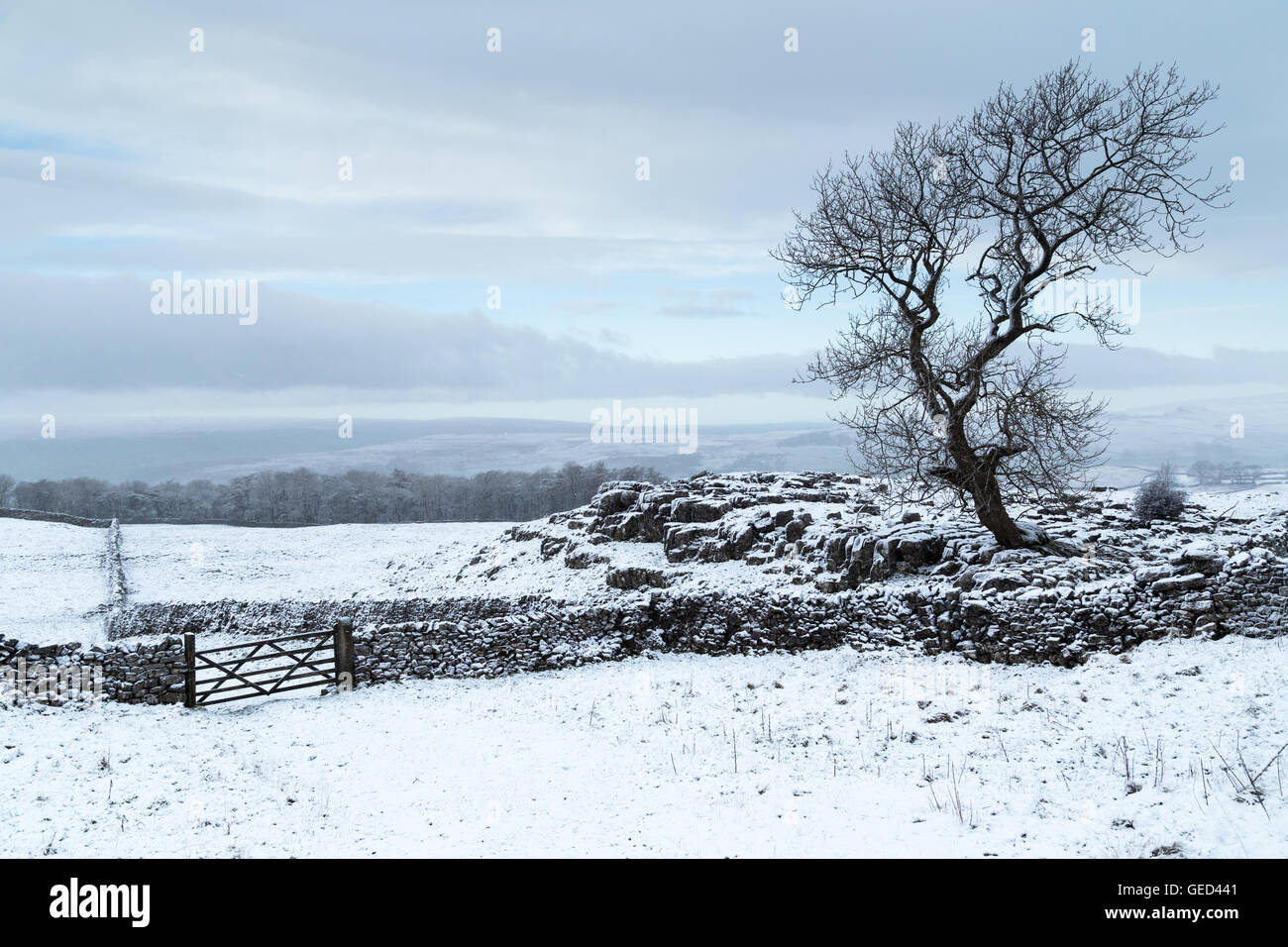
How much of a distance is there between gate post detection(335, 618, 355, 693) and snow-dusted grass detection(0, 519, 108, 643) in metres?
17.7

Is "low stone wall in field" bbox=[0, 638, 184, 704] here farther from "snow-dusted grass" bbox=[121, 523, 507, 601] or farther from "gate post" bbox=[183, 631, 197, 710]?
"snow-dusted grass" bbox=[121, 523, 507, 601]

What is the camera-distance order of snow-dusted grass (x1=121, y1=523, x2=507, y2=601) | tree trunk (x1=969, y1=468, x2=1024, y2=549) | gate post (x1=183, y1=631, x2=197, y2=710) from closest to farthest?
1. gate post (x1=183, y1=631, x2=197, y2=710)
2. tree trunk (x1=969, y1=468, x2=1024, y2=549)
3. snow-dusted grass (x1=121, y1=523, x2=507, y2=601)

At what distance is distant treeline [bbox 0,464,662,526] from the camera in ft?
273

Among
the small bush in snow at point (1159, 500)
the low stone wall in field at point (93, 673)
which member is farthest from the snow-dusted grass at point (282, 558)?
the small bush in snow at point (1159, 500)

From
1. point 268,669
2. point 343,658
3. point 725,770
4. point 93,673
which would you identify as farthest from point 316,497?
point 725,770

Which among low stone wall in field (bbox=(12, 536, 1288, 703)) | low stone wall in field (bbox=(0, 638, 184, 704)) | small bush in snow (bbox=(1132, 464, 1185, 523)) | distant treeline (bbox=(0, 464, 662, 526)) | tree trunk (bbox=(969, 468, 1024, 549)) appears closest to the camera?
low stone wall in field (bbox=(12, 536, 1288, 703))

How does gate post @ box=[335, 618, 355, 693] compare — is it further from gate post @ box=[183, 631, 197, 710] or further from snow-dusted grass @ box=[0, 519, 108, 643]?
snow-dusted grass @ box=[0, 519, 108, 643]

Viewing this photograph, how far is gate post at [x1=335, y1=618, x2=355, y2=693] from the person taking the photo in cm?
1531

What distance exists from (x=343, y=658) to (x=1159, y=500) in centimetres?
2210

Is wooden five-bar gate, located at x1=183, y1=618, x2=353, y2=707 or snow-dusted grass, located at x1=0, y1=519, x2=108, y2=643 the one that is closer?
wooden five-bar gate, located at x1=183, y1=618, x2=353, y2=707

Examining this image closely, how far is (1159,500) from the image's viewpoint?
63.7 feet

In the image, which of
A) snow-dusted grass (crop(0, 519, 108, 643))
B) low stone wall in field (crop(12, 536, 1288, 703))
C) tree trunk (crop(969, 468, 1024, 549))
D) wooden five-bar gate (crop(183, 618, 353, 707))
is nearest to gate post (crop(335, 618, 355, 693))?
wooden five-bar gate (crop(183, 618, 353, 707))

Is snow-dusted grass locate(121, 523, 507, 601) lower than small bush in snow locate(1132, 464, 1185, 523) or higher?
lower
